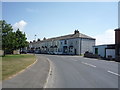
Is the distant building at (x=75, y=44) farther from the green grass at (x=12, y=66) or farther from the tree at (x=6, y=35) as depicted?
the green grass at (x=12, y=66)

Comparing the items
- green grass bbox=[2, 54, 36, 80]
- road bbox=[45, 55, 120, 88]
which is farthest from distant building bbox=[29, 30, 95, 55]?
road bbox=[45, 55, 120, 88]

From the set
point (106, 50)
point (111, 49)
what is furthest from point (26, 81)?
point (106, 50)

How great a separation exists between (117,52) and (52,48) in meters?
59.5

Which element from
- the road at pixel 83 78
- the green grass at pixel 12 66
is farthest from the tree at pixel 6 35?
the road at pixel 83 78

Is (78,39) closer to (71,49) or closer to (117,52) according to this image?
(71,49)

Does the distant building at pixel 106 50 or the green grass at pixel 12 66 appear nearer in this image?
the green grass at pixel 12 66

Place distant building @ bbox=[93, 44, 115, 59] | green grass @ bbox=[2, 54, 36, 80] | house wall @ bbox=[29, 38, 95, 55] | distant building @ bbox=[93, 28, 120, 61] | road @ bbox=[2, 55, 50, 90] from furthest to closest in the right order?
house wall @ bbox=[29, 38, 95, 55] → distant building @ bbox=[93, 44, 115, 59] → distant building @ bbox=[93, 28, 120, 61] → green grass @ bbox=[2, 54, 36, 80] → road @ bbox=[2, 55, 50, 90]

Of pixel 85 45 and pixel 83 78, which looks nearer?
pixel 83 78

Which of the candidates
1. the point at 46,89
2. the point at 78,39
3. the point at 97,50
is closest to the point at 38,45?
the point at 78,39

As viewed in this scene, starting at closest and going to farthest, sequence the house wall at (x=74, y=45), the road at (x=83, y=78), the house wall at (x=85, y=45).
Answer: the road at (x=83, y=78) < the house wall at (x=74, y=45) < the house wall at (x=85, y=45)

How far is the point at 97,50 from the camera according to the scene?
52.4 m

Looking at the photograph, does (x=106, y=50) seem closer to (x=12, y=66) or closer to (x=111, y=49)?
(x=111, y=49)

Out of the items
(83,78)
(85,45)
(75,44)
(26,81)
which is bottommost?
(83,78)

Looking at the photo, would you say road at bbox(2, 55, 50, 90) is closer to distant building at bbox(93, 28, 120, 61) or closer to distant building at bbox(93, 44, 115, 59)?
distant building at bbox(93, 28, 120, 61)
